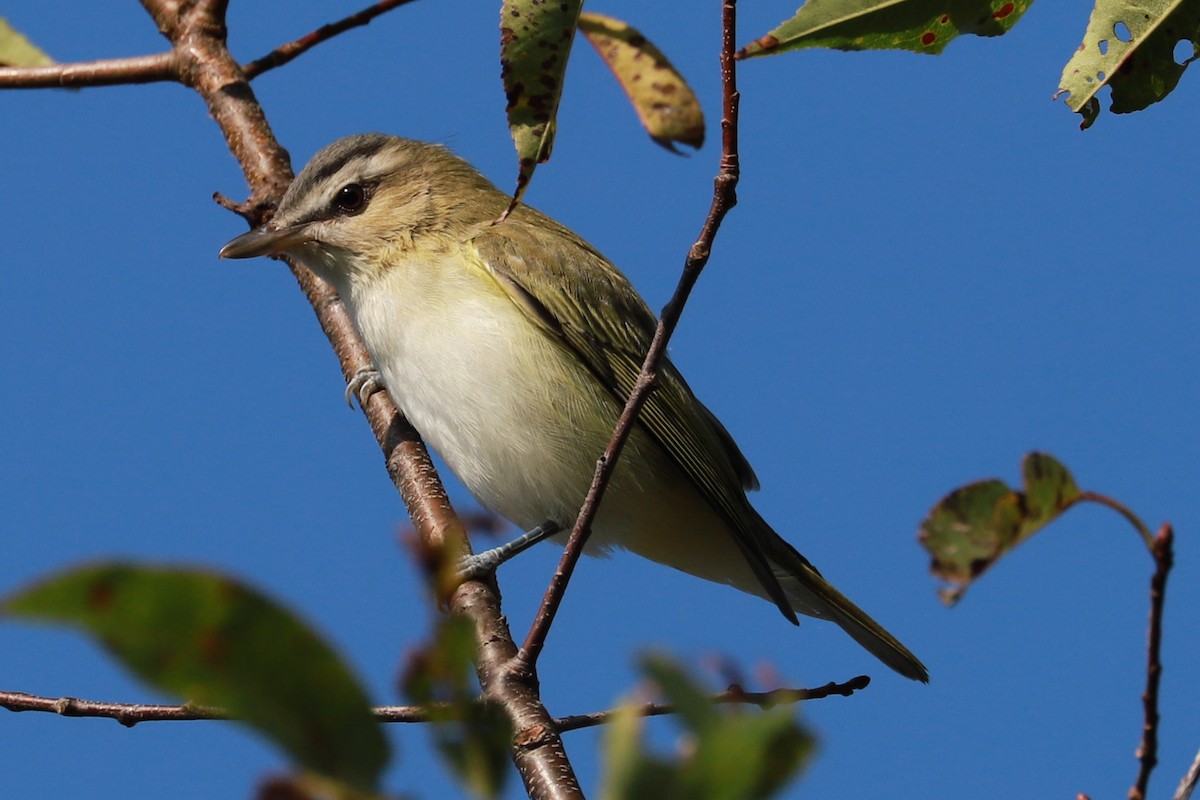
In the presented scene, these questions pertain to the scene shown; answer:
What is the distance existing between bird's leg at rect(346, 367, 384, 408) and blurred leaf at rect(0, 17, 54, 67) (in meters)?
1.55

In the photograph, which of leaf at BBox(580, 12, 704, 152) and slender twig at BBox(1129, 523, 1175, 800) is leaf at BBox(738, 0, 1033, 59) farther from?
leaf at BBox(580, 12, 704, 152)

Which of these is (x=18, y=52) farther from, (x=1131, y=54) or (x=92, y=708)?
(x=1131, y=54)

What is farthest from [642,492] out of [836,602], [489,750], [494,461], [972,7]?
[489,750]

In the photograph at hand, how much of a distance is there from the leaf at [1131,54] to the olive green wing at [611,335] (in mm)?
1852

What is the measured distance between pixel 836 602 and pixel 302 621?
373 cm

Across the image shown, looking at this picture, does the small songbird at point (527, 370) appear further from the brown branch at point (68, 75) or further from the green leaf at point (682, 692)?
the green leaf at point (682, 692)

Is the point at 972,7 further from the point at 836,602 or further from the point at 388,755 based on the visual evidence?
the point at 836,602

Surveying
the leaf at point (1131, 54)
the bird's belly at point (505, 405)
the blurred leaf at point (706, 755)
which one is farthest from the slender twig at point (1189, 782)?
the bird's belly at point (505, 405)

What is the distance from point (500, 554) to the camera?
417 centimetres

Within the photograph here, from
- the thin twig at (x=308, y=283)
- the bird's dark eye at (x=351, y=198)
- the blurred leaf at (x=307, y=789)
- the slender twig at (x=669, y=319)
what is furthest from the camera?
the bird's dark eye at (x=351, y=198)

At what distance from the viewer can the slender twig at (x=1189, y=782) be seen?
4.55 feet

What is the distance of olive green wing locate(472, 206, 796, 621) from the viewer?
168 inches

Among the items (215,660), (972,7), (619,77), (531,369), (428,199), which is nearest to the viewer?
(215,660)

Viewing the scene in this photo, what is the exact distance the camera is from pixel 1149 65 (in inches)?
98.3
